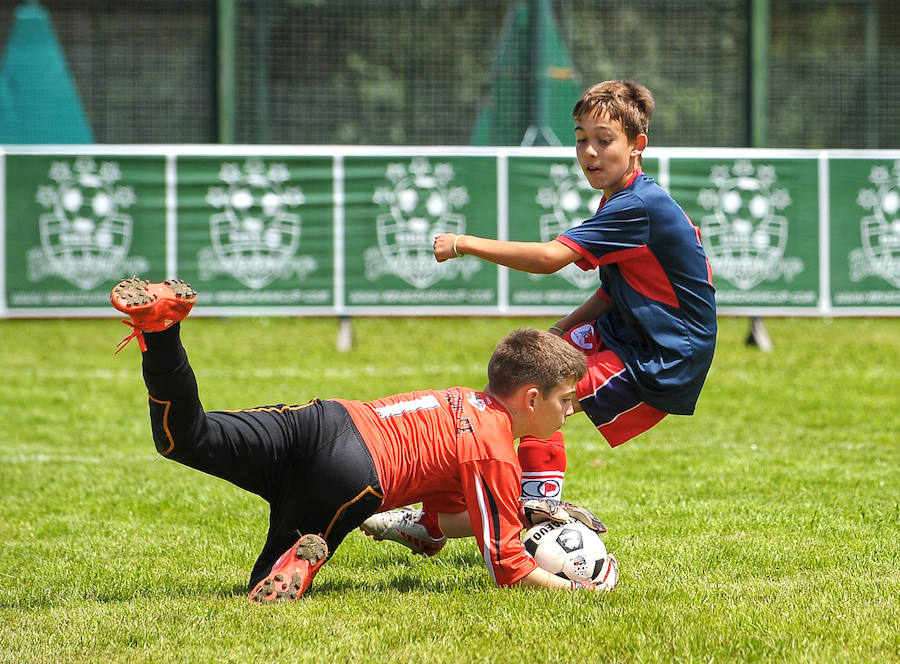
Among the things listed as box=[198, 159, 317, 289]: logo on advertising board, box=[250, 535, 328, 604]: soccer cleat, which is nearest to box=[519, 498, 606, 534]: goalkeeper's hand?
box=[250, 535, 328, 604]: soccer cleat

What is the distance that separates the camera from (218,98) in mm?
12984

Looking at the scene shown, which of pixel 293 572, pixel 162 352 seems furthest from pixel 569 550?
pixel 162 352

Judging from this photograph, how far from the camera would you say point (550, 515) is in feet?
14.2

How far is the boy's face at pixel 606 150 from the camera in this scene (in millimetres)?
4285

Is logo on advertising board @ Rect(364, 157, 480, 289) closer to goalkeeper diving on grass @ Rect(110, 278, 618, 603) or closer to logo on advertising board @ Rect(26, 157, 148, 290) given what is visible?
logo on advertising board @ Rect(26, 157, 148, 290)

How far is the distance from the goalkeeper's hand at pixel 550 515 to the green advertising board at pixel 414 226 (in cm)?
721

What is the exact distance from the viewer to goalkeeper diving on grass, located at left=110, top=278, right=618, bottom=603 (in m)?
3.88

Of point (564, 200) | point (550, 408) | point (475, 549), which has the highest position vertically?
point (564, 200)

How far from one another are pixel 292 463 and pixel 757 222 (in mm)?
8719

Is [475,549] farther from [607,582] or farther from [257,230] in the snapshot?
[257,230]

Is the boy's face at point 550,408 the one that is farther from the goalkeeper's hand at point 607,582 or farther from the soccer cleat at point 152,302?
the soccer cleat at point 152,302

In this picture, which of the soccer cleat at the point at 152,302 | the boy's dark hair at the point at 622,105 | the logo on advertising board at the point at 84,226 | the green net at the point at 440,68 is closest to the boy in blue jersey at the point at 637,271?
the boy's dark hair at the point at 622,105

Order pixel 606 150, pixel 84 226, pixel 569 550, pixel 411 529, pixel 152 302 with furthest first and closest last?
pixel 84 226 → pixel 411 529 → pixel 606 150 → pixel 569 550 → pixel 152 302

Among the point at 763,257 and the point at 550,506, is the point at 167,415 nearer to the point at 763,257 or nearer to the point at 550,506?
the point at 550,506
